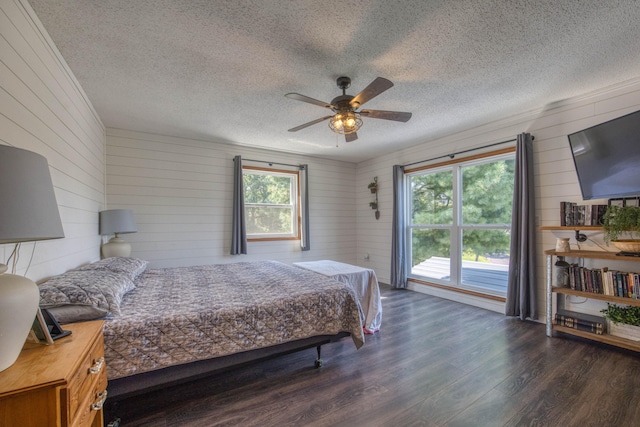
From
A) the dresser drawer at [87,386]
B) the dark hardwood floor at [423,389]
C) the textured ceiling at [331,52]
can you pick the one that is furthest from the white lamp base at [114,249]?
the dresser drawer at [87,386]

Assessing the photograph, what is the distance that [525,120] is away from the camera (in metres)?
3.36

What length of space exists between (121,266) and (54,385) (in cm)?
177

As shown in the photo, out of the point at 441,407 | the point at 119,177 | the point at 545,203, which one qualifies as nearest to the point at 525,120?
the point at 545,203

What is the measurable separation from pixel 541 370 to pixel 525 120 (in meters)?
2.74

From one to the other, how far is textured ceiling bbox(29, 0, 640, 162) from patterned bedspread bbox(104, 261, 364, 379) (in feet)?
6.00

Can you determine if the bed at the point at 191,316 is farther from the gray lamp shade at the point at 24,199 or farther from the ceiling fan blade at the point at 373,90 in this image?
the ceiling fan blade at the point at 373,90

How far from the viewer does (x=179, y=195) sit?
13.4 feet

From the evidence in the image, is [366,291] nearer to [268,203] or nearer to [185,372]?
[185,372]

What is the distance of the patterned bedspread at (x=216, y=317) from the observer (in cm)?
158

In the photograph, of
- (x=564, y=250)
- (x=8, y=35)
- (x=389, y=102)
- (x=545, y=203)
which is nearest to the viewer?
(x=8, y=35)

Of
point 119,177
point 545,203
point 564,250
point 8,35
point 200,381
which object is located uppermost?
point 8,35

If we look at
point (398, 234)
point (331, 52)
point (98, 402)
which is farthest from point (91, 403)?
point (398, 234)

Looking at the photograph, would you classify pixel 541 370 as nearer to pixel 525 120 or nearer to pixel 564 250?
pixel 564 250

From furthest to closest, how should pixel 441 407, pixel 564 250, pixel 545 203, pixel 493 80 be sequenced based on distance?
pixel 545 203 < pixel 564 250 < pixel 493 80 < pixel 441 407
